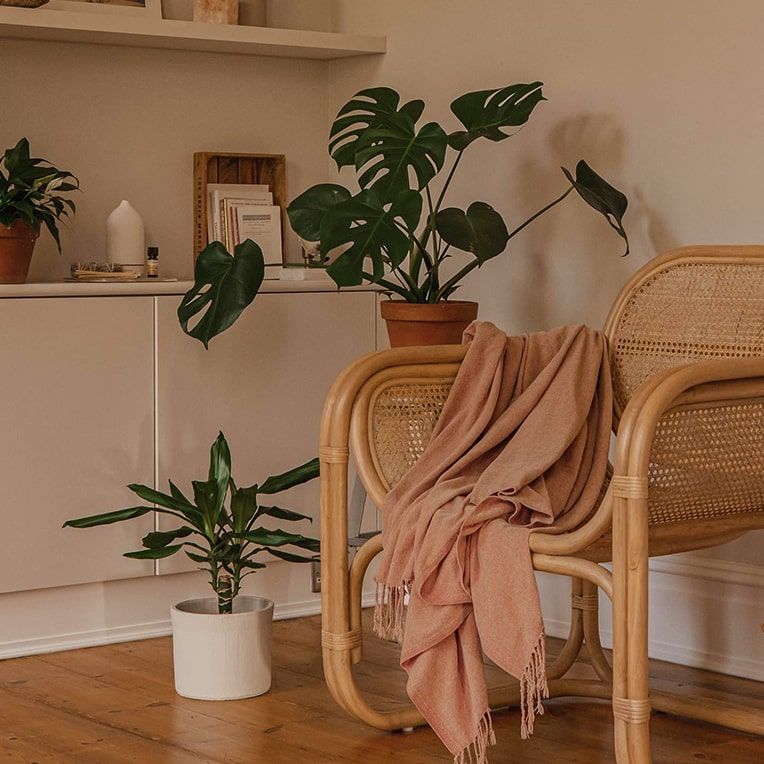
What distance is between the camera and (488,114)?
124 inches

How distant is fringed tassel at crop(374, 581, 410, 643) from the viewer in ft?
8.26

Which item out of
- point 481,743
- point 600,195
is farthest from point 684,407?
point 600,195

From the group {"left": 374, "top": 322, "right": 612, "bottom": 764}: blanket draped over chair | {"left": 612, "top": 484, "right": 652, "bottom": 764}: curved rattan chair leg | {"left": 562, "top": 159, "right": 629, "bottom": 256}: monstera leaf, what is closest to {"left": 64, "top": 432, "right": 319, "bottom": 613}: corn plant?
{"left": 374, "top": 322, "right": 612, "bottom": 764}: blanket draped over chair

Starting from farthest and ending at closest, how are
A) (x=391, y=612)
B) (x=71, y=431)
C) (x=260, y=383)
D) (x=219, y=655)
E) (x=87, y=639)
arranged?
1. (x=260, y=383)
2. (x=87, y=639)
3. (x=71, y=431)
4. (x=219, y=655)
5. (x=391, y=612)

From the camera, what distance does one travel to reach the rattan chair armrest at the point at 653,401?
2178 millimetres

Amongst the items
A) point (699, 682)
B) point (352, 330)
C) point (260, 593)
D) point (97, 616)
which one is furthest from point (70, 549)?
point (699, 682)

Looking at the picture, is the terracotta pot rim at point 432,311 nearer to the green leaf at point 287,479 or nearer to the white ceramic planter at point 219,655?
the green leaf at point 287,479

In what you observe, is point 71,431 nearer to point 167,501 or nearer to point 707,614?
point 167,501

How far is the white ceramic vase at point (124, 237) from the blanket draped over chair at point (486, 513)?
3.72 feet

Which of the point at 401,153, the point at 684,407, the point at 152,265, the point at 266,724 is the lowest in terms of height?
the point at 266,724

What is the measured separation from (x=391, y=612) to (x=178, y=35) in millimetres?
1674

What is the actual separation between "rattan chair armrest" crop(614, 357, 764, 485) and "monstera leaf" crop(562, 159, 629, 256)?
0.81 m

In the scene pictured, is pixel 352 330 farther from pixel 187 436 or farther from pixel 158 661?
pixel 158 661

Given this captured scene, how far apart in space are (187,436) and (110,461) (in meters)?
0.20
